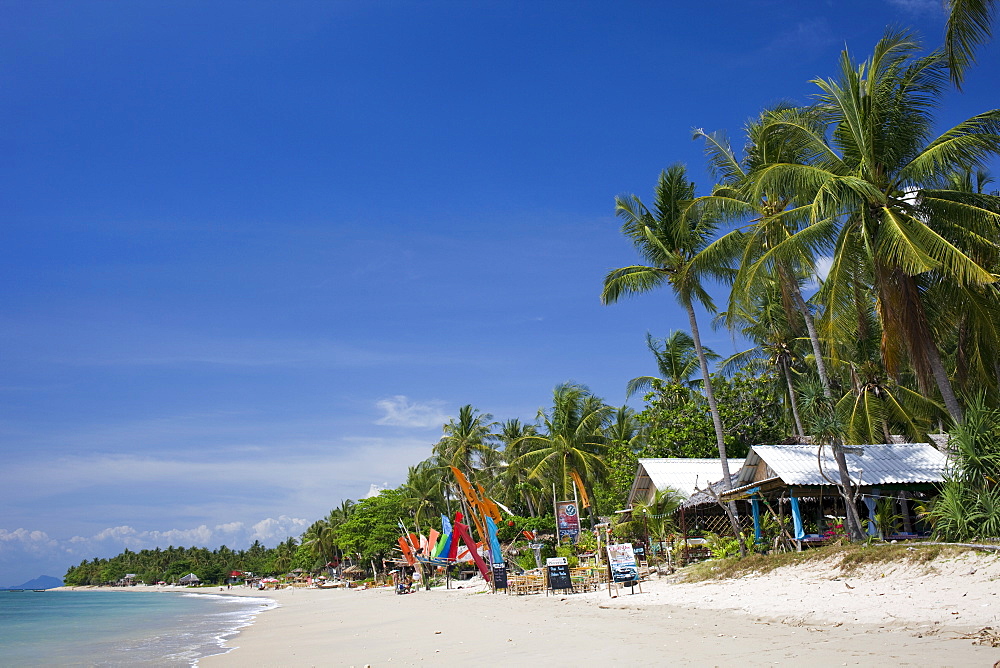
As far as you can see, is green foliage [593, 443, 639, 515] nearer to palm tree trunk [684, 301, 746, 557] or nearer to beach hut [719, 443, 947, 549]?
palm tree trunk [684, 301, 746, 557]

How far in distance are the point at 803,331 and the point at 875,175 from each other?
48.4 feet

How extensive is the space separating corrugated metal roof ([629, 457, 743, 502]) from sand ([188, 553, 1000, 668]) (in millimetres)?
7993

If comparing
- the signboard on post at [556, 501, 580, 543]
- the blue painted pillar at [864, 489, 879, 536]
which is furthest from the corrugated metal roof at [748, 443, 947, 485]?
the signboard on post at [556, 501, 580, 543]

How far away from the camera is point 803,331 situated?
27547 millimetres

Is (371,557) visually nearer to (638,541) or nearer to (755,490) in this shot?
(638,541)

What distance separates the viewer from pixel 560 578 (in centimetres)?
1834

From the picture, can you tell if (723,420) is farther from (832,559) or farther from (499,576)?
(832,559)

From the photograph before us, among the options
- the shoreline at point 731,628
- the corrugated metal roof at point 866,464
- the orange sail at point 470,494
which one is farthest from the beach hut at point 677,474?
the shoreline at point 731,628

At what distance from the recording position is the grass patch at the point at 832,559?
36.6 ft

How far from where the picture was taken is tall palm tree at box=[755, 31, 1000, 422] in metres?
13.1

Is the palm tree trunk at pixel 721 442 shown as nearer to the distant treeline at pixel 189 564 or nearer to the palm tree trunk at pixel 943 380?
the palm tree trunk at pixel 943 380

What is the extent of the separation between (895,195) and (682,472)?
13.5 m

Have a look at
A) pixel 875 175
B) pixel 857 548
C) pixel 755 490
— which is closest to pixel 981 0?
pixel 875 175

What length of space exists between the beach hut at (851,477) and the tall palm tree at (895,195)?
394 centimetres
